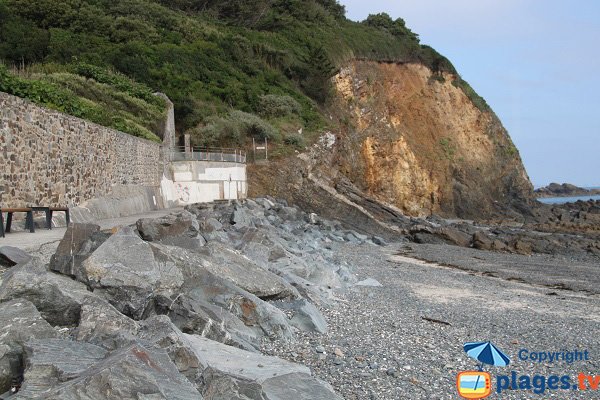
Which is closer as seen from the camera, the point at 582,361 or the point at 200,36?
the point at 582,361

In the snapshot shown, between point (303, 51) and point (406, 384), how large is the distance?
42.7 m

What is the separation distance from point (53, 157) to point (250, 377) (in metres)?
9.52

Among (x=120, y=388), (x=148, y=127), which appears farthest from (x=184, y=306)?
(x=148, y=127)

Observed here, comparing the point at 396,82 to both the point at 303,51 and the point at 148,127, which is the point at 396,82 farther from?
the point at 148,127

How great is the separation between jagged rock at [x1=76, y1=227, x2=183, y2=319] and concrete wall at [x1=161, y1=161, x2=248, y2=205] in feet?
57.2

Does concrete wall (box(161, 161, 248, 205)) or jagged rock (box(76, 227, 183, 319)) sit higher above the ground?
concrete wall (box(161, 161, 248, 205))

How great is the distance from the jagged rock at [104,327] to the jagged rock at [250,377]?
59cm

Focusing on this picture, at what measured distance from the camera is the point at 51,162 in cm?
1205

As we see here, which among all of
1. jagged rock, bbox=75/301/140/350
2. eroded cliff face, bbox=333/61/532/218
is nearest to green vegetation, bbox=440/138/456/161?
eroded cliff face, bbox=333/61/532/218

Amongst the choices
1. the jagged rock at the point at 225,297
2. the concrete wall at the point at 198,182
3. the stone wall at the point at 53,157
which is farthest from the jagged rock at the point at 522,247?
the jagged rock at the point at 225,297

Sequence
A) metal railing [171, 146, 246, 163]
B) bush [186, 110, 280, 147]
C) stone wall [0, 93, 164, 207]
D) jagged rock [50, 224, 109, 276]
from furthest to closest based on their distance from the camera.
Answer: bush [186, 110, 280, 147] < metal railing [171, 146, 246, 163] < stone wall [0, 93, 164, 207] < jagged rock [50, 224, 109, 276]

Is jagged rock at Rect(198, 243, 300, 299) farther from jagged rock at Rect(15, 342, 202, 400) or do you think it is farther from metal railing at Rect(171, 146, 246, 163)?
metal railing at Rect(171, 146, 246, 163)

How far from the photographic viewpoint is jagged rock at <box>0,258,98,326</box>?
516 centimetres

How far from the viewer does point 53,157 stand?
39.8 ft
